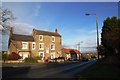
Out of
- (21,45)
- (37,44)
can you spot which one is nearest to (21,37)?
(21,45)

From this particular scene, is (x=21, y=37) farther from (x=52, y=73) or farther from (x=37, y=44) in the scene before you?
(x=52, y=73)

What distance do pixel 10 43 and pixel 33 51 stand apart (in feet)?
24.6

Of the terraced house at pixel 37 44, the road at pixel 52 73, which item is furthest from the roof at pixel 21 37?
the road at pixel 52 73

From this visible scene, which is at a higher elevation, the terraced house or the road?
the terraced house

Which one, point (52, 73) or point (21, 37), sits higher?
point (21, 37)

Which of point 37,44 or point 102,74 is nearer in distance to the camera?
point 102,74

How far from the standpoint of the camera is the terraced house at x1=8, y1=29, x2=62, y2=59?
222ft

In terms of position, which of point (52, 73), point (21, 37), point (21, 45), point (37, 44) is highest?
point (21, 37)

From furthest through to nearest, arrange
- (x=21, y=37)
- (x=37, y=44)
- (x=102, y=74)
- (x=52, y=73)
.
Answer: (x=37, y=44)
(x=21, y=37)
(x=52, y=73)
(x=102, y=74)

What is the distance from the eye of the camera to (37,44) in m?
71.6

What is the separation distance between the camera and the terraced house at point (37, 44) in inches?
2665

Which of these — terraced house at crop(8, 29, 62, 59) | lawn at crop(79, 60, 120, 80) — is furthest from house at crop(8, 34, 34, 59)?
lawn at crop(79, 60, 120, 80)

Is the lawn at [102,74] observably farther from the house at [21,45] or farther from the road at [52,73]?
the house at [21,45]

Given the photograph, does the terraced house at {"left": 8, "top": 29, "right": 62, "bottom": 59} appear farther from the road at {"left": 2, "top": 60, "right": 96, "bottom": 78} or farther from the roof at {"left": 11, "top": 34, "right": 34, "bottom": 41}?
the road at {"left": 2, "top": 60, "right": 96, "bottom": 78}
